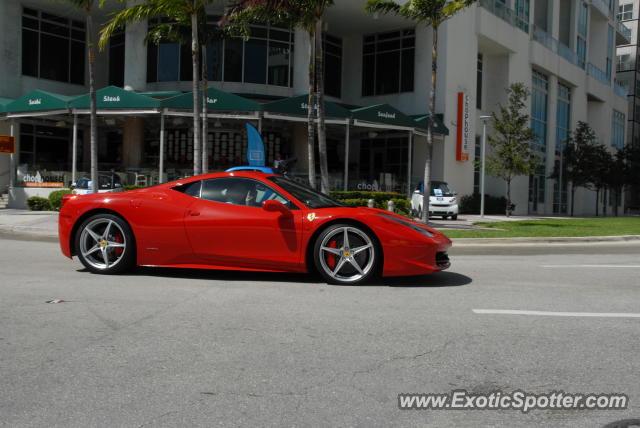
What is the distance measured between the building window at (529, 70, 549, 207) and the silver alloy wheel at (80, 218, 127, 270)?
38.2 m

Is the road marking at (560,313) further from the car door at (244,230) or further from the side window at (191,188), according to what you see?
the side window at (191,188)

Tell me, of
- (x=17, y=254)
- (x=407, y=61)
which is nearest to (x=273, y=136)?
(x=407, y=61)

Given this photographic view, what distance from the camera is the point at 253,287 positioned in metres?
6.57

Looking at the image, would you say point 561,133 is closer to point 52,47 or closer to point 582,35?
point 582,35

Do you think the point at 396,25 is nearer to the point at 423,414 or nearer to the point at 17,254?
the point at 17,254

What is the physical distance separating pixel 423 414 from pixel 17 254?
8820mm

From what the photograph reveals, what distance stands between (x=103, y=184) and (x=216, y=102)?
18.4ft

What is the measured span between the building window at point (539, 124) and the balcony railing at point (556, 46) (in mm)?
2161

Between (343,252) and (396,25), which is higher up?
(396,25)

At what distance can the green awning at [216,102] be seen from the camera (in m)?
22.8

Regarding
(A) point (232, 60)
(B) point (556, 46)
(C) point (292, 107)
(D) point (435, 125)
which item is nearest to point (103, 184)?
(C) point (292, 107)

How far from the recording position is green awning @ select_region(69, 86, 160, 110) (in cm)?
2308

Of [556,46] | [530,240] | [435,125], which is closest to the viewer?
[530,240]

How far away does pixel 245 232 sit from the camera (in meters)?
6.75
